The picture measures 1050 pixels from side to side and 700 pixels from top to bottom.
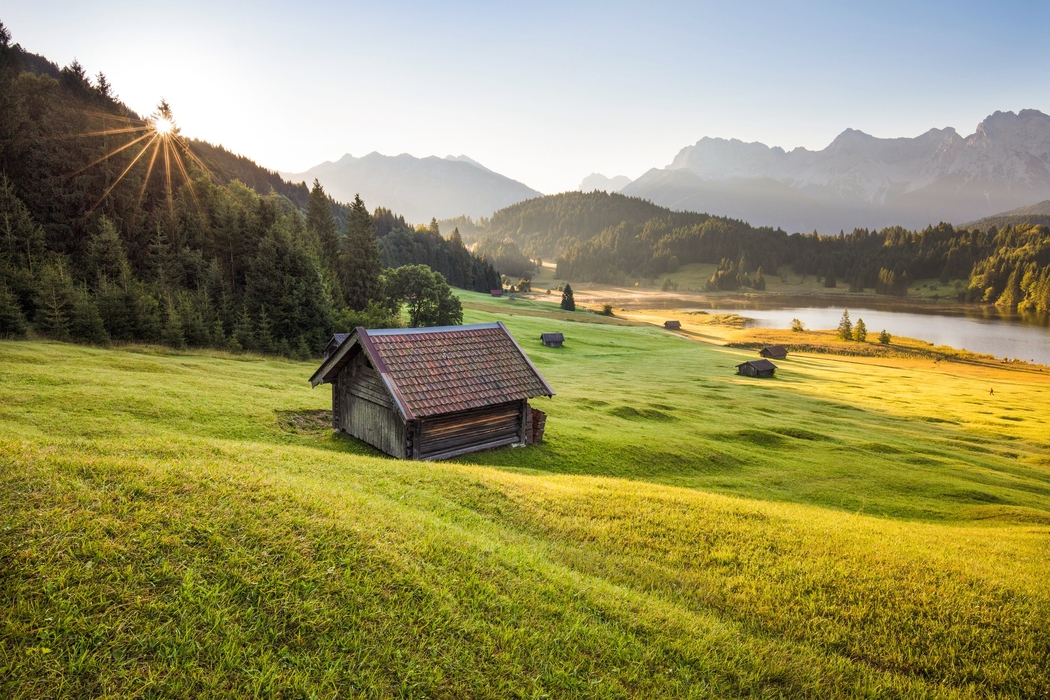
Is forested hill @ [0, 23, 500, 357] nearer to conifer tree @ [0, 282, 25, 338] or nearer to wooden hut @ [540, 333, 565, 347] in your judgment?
conifer tree @ [0, 282, 25, 338]

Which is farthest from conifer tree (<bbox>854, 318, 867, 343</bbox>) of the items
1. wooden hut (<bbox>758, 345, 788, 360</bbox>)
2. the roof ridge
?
the roof ridge

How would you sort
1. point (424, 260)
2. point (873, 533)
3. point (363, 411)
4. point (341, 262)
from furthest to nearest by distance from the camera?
point (424, 260) → point (341, 262) → point (363, 411) → point (873, 533)

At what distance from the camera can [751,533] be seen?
12.7 metres

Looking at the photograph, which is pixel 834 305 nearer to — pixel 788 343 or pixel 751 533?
pixel 788 343

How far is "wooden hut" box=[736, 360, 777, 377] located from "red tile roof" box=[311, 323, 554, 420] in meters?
47.9

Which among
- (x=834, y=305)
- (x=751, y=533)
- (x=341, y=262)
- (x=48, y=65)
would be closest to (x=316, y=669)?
(x=751, y=533)

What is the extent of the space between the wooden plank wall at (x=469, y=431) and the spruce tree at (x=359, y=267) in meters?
55.0

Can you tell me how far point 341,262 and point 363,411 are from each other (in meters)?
56.1

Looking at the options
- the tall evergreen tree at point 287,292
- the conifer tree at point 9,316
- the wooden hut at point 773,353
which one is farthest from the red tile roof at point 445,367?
the wooden hut at point 773,353

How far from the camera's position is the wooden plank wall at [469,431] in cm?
1984

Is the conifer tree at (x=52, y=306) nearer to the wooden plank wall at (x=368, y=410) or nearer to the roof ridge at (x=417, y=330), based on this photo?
the wooden plank wall at (x=368, y=410)

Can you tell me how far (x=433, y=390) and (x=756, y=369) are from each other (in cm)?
5350

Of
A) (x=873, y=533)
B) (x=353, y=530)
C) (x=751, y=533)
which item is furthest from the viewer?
(x=873, y=533)

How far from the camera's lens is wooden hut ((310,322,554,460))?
19484mm
